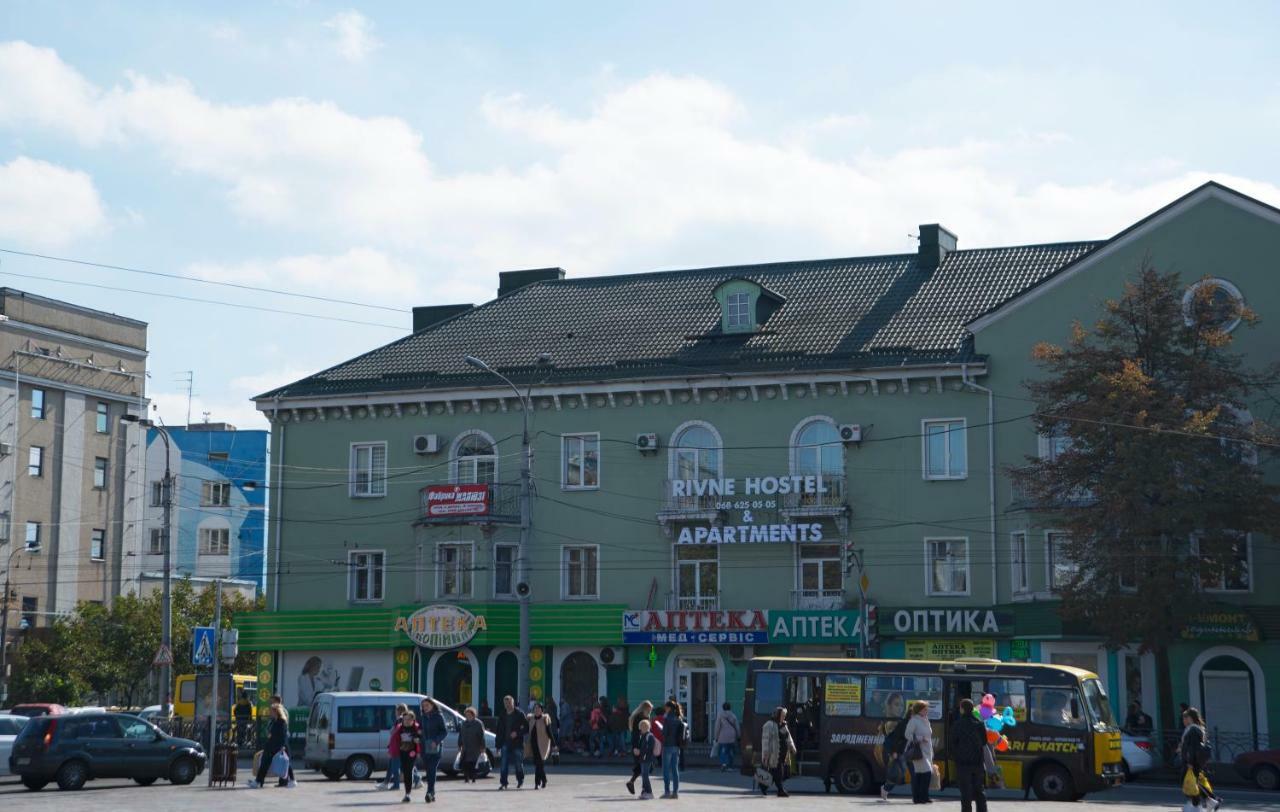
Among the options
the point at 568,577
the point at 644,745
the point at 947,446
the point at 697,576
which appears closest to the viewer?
the point at 644,745

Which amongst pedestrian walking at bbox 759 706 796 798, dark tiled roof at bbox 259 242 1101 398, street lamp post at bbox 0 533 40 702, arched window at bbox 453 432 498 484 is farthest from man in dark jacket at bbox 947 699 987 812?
street lamp post at bbox 0 533 40 702

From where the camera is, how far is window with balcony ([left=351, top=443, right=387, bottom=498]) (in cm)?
4975

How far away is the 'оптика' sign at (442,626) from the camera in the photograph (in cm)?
4653

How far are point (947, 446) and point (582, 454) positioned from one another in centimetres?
1051

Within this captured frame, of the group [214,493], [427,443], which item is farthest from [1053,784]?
[214,493]

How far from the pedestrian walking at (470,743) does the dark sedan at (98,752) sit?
17.0 feet

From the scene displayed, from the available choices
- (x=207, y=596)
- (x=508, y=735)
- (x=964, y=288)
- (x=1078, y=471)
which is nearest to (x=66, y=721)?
(x=508, y=735)

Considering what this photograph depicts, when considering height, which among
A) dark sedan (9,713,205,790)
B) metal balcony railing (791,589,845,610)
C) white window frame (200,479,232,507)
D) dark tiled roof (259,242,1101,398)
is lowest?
dark sedan (9,713,205,790)

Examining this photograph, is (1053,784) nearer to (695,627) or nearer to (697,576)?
(695,627)

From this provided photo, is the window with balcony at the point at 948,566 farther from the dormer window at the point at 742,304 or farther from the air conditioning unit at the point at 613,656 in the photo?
the air conditioning unit at the point at 613,656

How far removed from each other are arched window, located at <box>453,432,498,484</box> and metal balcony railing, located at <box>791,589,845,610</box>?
9623 millimetres

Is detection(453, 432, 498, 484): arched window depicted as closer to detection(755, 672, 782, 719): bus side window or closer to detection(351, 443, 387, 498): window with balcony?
detection(351, 443, 387, 498): window with balcony

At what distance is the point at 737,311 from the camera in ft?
158

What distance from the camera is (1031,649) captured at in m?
41.9
